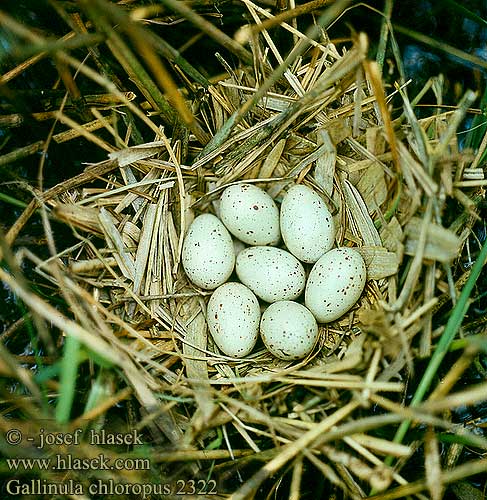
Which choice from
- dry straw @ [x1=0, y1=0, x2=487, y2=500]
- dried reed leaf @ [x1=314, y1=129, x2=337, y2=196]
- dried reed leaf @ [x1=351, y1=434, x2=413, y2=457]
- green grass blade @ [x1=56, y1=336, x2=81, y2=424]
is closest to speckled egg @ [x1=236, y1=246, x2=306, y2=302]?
dry straw @ [x1=0, y1=0, x2=487, y2=500]

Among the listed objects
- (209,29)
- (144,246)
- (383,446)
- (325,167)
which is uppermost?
(209,29)

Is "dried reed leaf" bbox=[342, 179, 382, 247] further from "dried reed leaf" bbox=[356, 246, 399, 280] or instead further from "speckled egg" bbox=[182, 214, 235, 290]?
"speckled egg" bbox=[182, 214, 235, 290]

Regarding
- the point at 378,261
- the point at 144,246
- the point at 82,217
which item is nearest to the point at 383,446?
the point at 378,261

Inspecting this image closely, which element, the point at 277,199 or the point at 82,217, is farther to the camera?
the point at 277,199

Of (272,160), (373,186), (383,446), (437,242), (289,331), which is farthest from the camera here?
(272,160)

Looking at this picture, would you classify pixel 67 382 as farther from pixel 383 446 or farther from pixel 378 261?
pixel 378 261

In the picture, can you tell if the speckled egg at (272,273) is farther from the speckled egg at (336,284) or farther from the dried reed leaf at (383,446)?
the dried reed leaf at (383,446)

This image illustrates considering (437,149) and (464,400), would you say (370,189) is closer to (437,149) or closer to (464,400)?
(437,149)

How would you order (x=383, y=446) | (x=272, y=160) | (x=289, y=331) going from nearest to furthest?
1. (x=383, y=446)
2. (x=289, y=331)
3. (x=272, y=160)
